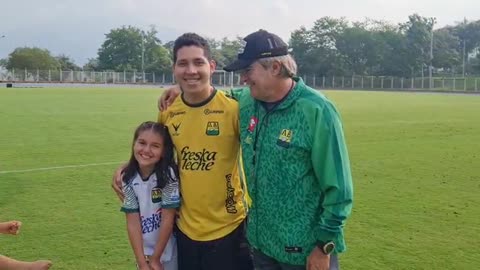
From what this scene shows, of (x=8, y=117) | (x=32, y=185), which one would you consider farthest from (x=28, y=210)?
(x=8, y=117)

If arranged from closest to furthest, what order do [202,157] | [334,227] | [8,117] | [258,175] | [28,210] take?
[334,227] < [258,175] < [202,157] < [28,210] < [8,117]

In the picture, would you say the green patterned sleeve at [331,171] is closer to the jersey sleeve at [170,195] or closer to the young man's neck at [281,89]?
the young man's neck at [281,89]

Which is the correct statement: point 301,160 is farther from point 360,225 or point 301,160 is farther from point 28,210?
point 28,210

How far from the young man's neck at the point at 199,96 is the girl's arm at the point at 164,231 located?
0.61 m

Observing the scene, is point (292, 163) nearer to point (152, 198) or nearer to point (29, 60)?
point (152, 198)

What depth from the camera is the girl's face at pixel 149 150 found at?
3.31 m

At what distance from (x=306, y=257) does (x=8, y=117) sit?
1685 centimetres

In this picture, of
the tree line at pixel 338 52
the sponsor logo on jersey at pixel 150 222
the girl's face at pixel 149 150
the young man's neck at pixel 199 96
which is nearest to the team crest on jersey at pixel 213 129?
the young man's neck at pixel 199 96

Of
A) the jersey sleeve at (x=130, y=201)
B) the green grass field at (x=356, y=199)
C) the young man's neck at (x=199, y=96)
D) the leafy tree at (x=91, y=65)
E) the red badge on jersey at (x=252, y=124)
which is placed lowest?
the green grass field at (x=356, y=199)

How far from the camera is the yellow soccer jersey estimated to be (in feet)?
10.7

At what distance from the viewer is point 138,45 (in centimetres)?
8756

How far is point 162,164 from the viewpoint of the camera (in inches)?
131

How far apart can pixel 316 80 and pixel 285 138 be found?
7664 centimetres

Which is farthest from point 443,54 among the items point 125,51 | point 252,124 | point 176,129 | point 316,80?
point 252,124
